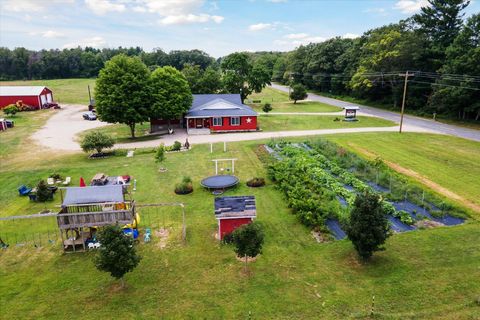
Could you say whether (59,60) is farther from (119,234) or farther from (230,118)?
(119,234)

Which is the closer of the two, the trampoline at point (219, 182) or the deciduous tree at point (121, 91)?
the trampoline at point (219, 182)

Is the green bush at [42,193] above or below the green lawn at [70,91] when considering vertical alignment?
below

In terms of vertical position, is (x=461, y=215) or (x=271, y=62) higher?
(x=271, y=62)

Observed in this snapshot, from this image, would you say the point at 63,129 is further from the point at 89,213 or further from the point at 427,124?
the point at 427,124

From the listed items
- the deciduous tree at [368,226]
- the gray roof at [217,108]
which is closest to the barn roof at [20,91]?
the gray roof at [217,108]

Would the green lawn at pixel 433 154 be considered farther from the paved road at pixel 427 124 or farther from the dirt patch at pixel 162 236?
the dirt patch at pixel 162 236

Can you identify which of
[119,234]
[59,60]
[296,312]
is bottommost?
[296,312]

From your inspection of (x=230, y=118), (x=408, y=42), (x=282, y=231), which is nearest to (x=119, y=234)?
(x=282, y=231)

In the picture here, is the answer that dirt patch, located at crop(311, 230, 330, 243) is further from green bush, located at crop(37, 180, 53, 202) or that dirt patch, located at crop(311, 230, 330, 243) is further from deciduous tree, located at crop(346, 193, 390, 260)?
green bush, located at crop(37, 180, 53, 202)
